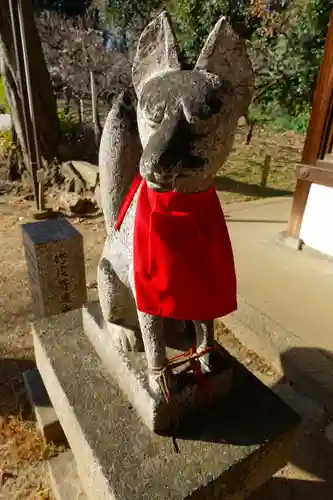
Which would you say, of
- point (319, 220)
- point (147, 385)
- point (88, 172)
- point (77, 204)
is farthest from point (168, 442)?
point (88, 172)

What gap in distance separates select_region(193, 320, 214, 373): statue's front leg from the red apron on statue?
0.28 feet

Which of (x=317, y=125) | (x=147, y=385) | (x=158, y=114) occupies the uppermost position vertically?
(x=158, y=114)

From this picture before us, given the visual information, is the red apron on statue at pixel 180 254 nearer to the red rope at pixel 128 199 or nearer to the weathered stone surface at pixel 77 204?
the red rope at pixel 128 199

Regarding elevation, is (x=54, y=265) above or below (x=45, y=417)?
above

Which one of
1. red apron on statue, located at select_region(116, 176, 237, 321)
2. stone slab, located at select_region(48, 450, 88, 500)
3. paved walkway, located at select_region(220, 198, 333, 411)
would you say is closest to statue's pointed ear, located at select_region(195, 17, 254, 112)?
red apron on statue, located at select_region(116, 176, 237, 321)

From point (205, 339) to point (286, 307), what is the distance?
58.7 inches

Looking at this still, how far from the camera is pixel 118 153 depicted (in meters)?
1.10

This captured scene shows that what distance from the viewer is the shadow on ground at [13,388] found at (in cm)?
204

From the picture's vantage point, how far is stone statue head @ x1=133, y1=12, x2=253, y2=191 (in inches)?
32.3

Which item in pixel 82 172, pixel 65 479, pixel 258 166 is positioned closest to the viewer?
pixel 65 479

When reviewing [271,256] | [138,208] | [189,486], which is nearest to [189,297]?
[138,208]

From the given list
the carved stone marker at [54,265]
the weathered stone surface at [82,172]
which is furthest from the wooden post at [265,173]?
the carved stone marker at [54,265]

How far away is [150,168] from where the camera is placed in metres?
0.81

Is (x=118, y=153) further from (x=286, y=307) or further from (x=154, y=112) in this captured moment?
(x=286, y=307)
